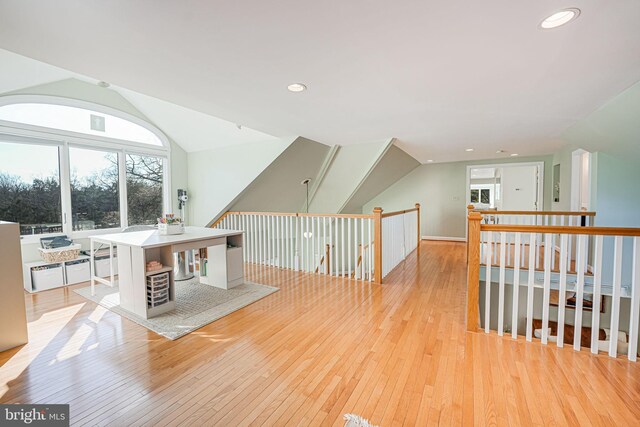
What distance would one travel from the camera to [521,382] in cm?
179

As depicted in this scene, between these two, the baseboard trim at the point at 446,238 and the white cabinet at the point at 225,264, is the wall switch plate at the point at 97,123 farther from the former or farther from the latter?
the baseboard trim at the point at 446,238

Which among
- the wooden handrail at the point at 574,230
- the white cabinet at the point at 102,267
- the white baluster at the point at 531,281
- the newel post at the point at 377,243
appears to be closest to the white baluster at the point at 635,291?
the wooden handrail at the point at 574,230

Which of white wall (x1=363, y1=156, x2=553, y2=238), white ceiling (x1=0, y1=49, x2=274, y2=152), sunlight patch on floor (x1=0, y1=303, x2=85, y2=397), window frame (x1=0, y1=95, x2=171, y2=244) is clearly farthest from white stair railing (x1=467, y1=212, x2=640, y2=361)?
window frame (x1=0, y1=95, x2=171, y2=244)

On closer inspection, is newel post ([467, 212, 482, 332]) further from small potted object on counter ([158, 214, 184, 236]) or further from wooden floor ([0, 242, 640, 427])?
small potted object on counter ([158, 214, 184, 236])

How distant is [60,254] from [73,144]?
1831 millimetres

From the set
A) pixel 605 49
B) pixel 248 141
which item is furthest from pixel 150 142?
pixel 605 49

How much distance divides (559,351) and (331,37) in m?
2.96

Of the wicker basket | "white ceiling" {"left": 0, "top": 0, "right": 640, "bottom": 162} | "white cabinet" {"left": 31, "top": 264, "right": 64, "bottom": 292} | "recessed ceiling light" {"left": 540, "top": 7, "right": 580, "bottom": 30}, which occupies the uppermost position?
"white ceiling" {"left": 0, "top": 0, "right": 640, "bottom": 162}

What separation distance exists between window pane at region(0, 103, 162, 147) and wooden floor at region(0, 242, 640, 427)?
2904mm

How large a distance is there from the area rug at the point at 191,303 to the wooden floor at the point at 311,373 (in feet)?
0.39

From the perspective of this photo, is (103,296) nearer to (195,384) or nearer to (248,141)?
(195,384)

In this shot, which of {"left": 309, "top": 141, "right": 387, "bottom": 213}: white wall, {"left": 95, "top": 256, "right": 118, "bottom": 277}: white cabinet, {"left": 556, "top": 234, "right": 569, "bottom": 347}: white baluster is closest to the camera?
{"left": 556, "top": 234, "right": 569, "bottom": 347}: white baluster

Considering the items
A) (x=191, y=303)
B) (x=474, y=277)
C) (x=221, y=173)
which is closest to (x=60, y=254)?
(x=191, y=303)

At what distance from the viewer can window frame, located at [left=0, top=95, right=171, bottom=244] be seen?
379 centimetres
